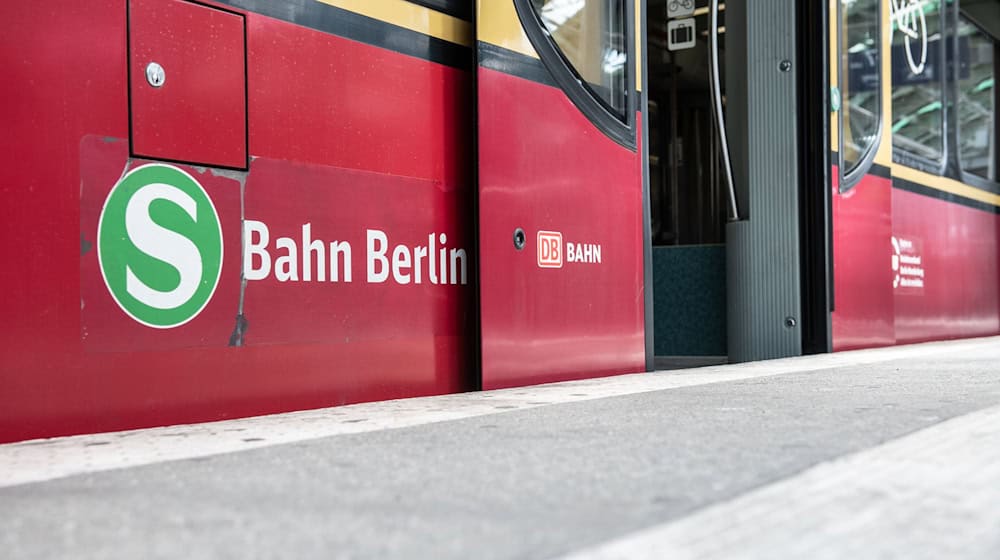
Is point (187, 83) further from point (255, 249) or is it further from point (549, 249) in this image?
point (549, 249)

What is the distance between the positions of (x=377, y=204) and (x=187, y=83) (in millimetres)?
826

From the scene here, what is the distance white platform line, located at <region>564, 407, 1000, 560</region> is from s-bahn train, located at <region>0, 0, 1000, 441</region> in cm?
173

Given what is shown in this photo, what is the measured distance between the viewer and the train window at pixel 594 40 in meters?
4.43

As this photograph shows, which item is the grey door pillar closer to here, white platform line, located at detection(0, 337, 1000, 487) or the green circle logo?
white platform line, located at detection(0, 337, 1000, 487)

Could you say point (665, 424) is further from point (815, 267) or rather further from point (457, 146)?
point (815, 267)

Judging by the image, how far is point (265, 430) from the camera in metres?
2.67

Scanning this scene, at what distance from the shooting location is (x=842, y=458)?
6.32 ft

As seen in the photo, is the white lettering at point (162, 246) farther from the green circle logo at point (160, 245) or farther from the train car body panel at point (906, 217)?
the train car body panel at point (906, 217)

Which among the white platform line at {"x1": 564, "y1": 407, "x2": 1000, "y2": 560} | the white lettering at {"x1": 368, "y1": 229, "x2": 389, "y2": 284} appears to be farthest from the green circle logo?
the white platform line at {"x1": 564, "y1": 407, "x2": 1000, "y2": 560}

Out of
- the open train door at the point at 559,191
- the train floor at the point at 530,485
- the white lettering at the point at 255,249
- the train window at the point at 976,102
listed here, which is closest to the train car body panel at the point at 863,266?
the open train door at the point at 559,191

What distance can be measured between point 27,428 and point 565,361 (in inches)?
92.1

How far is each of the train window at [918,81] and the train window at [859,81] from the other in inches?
30.5

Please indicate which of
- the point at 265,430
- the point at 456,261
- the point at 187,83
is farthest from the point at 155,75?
the point at 456,261

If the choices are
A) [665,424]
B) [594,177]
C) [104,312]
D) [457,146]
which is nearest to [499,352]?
[457,146]
